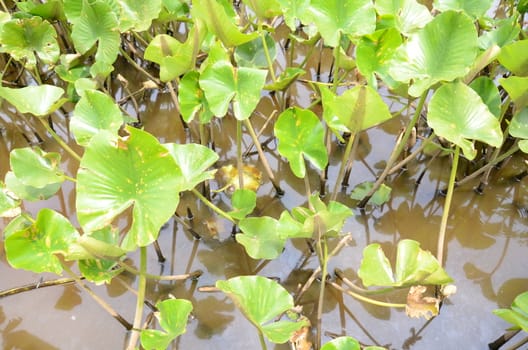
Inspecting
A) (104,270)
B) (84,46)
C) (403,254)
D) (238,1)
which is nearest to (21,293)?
(104,270)

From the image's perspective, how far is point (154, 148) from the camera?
745mm

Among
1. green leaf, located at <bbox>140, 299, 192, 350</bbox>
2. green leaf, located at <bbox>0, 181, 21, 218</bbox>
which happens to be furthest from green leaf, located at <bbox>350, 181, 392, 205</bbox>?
green leaf, located at <bbox>0, 181, 21, 218</bbox>

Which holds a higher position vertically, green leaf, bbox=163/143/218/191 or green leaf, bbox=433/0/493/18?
green leaf, bbox=433/0/493/18

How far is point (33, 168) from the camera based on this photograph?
3.28 ft

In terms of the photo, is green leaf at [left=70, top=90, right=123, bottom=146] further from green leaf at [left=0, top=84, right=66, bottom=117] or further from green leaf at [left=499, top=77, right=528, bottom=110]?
green leaf at [left=499, top=77, right=528, bottom=110]

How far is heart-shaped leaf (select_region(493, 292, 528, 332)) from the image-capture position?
2.66ft

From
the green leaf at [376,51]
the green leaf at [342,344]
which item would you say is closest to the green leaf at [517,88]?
the green leaf at [376,51]

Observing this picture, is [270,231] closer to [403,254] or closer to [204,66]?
[403,254]

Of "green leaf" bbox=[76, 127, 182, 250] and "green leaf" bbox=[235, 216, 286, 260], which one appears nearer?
"green leaf" bbox=[76, 127, 182, 250]

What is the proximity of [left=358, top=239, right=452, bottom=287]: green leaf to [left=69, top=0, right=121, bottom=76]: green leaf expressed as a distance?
2.84 feet

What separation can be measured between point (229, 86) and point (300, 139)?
20cm

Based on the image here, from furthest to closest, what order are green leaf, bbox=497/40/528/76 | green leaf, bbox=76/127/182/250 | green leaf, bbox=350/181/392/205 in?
green leaf, bbox=350/181/392/205, green leaf, bbox=497/40/528/76, green leaf, bbox=76/127/182/250

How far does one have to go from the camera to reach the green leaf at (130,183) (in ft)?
2.42

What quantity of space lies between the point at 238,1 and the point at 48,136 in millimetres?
870
